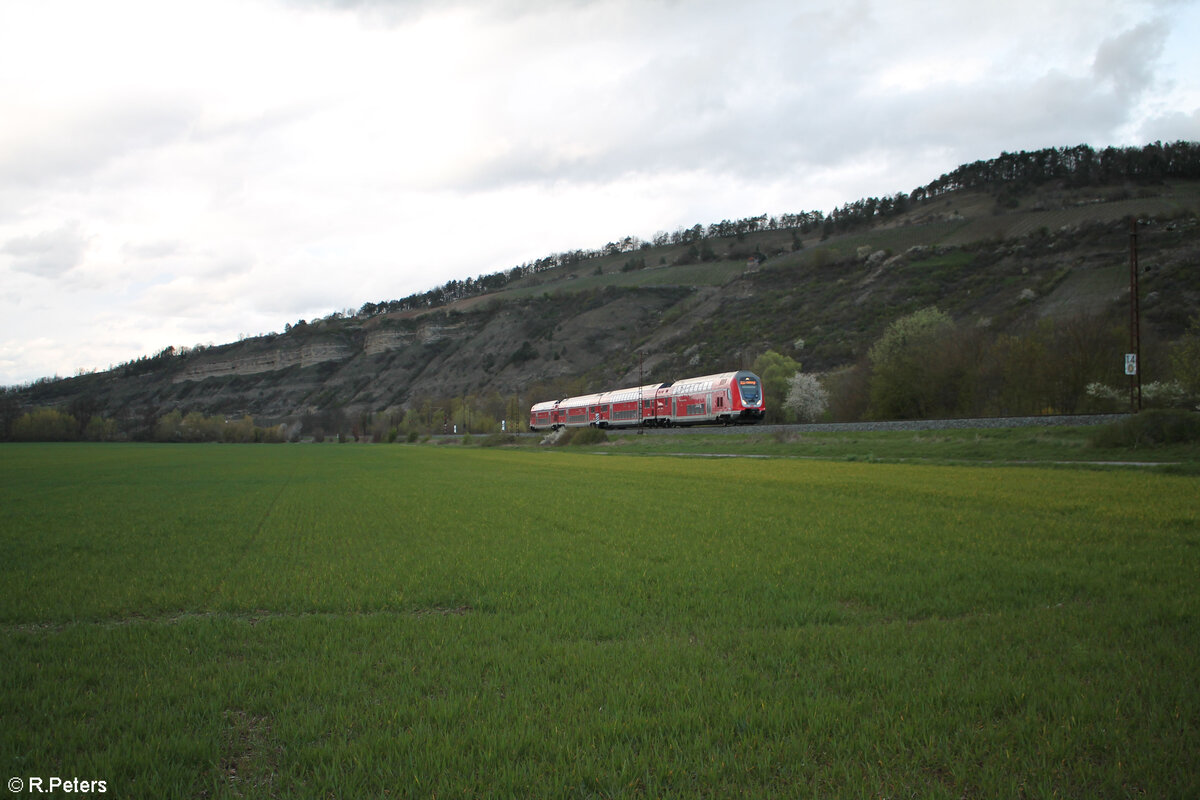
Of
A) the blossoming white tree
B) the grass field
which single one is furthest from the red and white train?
the grass field

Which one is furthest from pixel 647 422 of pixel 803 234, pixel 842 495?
pixel 803 234

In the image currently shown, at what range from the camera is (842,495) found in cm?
1822

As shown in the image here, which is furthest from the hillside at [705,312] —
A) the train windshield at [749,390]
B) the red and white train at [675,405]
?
the train windshield at [749,390]

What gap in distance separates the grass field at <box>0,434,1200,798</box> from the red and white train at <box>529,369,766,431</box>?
1547 inches

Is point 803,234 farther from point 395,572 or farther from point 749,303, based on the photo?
point 395,572

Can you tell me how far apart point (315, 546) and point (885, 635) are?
1040cm

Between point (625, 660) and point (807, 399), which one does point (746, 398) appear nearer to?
point (807, 399)

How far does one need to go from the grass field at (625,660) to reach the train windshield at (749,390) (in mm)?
39167

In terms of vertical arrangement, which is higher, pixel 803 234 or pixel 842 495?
pixel 803 234

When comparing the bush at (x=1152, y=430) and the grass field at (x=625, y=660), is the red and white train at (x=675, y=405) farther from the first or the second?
the grass field at (x=625, y=660)

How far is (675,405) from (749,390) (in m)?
8.03

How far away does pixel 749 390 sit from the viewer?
175 feet

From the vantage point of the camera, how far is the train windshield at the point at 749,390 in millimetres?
52878

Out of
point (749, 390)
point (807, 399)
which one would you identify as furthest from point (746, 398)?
point (807, 399)
